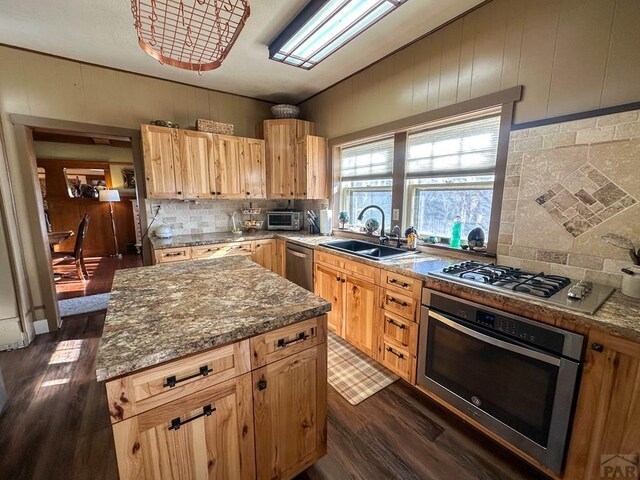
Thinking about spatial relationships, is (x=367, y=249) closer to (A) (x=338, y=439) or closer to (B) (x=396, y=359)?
(B) (x=396, y=359)

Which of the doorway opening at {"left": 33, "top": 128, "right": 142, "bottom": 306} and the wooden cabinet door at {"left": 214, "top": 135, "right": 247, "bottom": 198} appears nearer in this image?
the wooden cabinet door at {"left": 214, "top": 135, "right": 247, "bottom": 198}

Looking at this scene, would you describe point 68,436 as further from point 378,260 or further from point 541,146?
point 541,146

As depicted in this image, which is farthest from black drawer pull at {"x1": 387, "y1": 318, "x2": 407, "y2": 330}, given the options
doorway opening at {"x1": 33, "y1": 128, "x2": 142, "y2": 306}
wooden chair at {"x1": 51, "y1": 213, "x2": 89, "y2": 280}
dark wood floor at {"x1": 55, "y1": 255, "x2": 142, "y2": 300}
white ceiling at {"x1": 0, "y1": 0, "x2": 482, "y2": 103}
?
doorway opening at {"x1": 33, "y1": 128, "x2": 142, "y2": 306}

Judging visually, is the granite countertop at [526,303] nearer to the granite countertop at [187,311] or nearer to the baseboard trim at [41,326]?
the granite countertop at [187,311]

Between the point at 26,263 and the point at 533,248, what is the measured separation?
4.58 meters

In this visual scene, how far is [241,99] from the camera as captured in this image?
3783 mm

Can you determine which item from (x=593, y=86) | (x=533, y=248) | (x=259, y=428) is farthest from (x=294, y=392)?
(x=593, y=86)

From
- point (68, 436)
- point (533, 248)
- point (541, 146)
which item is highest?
point (541, 146)

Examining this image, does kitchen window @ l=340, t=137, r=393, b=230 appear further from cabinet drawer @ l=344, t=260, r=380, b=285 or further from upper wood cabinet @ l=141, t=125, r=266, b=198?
upper wood cabinet @ l=141, t=125, r=266, b=198

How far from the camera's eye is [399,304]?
201 cm

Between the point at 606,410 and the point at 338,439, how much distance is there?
131cm

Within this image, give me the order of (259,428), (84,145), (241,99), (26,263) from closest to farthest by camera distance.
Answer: (259,428)
(26,263)
(241,99)
(84,145)

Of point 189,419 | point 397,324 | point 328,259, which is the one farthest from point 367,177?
point 189,419

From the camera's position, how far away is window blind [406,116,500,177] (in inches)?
81.7
